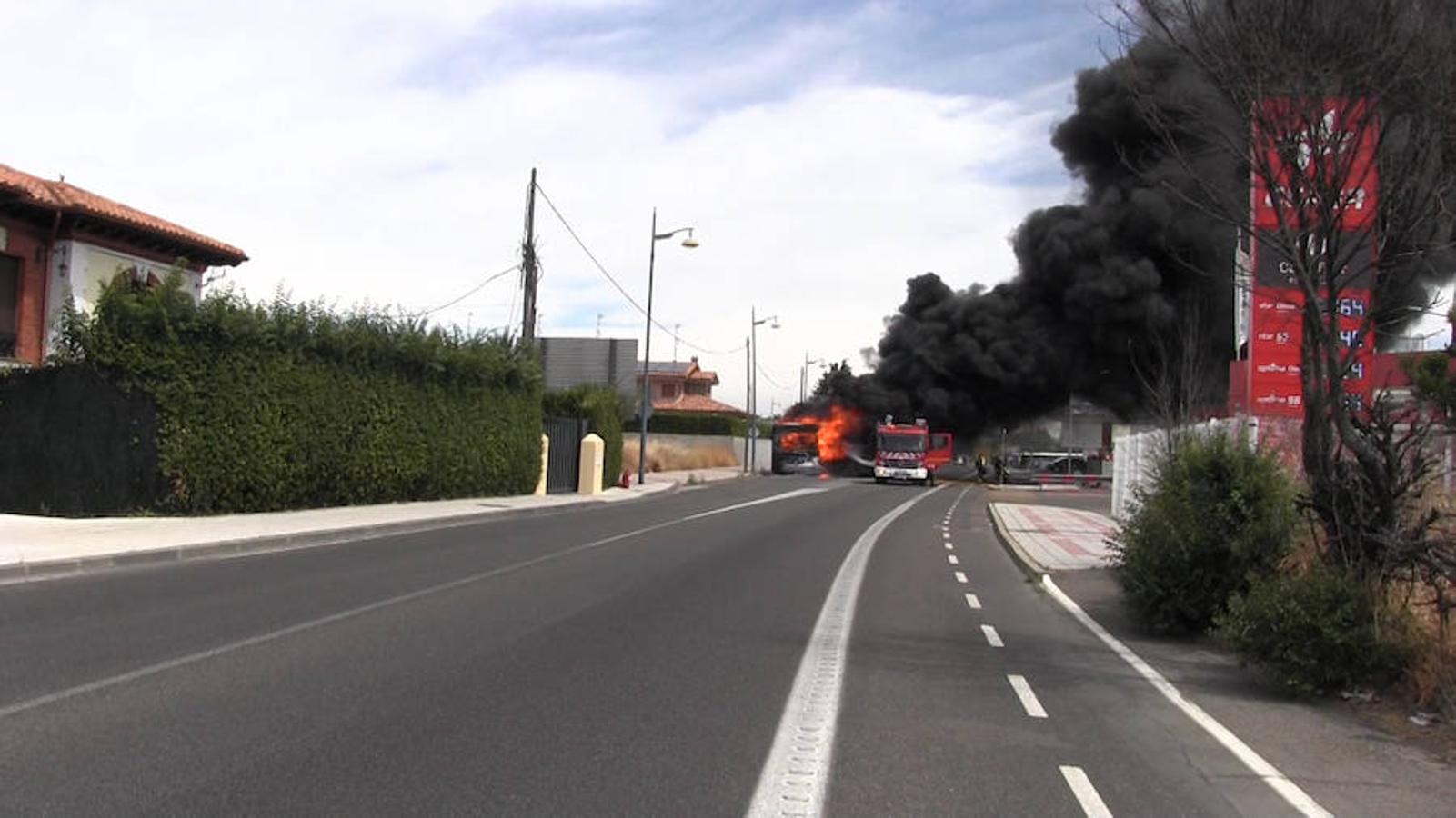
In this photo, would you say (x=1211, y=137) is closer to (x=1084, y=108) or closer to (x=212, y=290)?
(x=212, y=290)

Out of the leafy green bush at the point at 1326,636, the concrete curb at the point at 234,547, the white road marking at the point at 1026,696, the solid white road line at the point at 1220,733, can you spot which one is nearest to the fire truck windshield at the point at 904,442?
the concrete curb at the point at 234,547

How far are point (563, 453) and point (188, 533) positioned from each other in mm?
17411

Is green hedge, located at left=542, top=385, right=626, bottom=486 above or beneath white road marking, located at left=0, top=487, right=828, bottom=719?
above

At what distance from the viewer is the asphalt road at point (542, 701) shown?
16.1 ft

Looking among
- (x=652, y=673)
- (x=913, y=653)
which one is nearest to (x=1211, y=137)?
(x=913, y=653)

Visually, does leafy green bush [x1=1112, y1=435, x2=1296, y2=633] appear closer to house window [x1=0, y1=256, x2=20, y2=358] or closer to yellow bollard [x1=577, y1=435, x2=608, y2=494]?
house window [x1=0, y1=256, x2=20, y2=358]

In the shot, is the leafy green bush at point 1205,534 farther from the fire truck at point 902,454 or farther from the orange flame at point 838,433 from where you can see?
the orange flame at point 838,433

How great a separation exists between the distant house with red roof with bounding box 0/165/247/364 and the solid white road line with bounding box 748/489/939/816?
53.1ft

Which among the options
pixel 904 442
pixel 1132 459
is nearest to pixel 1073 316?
pixel 904 442

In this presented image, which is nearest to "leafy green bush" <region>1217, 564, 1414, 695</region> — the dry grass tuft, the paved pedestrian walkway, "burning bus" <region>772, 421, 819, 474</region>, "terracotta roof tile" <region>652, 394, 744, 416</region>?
the paved pedestrian walkway

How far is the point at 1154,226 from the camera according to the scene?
4447 cm

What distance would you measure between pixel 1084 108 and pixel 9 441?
3901 centimetres

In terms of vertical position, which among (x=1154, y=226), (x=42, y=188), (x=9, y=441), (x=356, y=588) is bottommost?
(x=356, y=588)

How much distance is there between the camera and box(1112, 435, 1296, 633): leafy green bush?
913 cm
